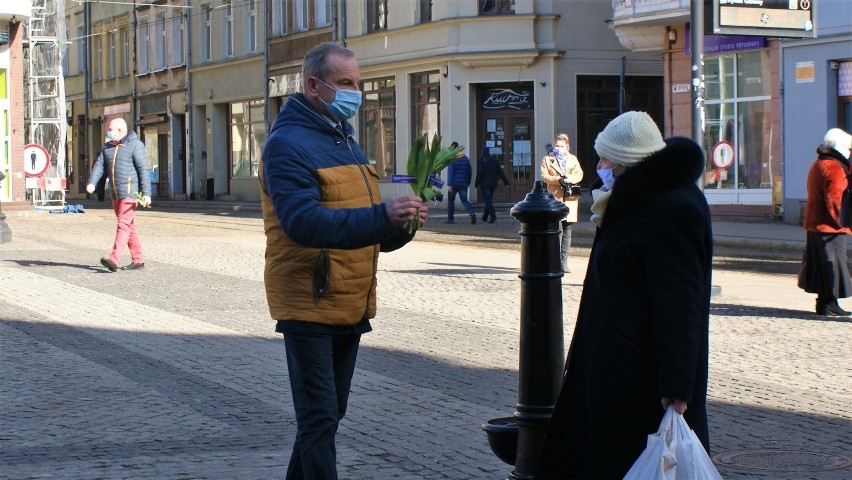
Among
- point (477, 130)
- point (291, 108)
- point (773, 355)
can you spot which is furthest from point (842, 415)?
point (477, 130)

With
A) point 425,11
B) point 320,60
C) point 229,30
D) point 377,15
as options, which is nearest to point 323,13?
point 377,15

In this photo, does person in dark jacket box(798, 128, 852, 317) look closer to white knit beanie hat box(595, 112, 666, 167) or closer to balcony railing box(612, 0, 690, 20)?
white knit beanie hat box(595, 112, 666, 167)

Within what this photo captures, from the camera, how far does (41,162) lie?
28.2 meters

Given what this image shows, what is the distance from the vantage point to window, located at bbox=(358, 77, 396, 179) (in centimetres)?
3897

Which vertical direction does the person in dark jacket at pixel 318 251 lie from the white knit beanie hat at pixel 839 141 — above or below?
below

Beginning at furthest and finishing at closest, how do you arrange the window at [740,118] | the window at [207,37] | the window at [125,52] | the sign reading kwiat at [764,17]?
1. the window at [125,52]
2. the window at [207,37]
3. the window at [740,118]
4. the sign reading kwiat at [764,17]

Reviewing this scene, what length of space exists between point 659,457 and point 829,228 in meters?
8.58

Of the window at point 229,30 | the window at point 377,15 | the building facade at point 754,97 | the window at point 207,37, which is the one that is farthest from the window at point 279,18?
the building facade at point 754,97

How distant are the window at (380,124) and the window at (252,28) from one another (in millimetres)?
7635

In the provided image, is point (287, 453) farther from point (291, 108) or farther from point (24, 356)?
point (24, 356)

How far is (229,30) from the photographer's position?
160 feet

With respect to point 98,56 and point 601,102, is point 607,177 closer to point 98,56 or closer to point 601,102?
point 601,102

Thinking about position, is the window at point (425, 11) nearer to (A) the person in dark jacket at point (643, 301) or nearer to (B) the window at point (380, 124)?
(B) the window at point (380, 124)

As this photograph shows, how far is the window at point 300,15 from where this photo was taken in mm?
43594
